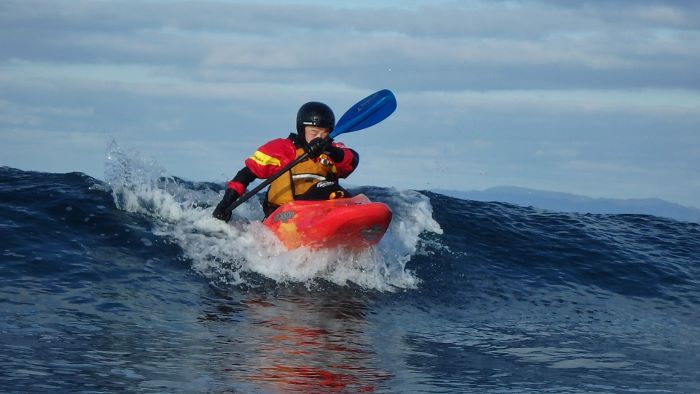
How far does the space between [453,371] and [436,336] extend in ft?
4.35

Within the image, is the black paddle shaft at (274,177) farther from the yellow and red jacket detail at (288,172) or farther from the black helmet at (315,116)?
the black helmet at (315,116)

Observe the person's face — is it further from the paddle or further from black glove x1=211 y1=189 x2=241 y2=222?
black glove x1=211 y1=189 x2=241 y2=222

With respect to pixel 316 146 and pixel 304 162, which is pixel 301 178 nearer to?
pixel 304 162

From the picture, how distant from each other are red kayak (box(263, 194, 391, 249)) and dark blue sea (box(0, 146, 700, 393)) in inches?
7.2

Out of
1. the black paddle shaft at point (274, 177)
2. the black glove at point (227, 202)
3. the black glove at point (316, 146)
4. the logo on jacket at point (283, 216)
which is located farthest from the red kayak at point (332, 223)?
the black glove at point (227, 202)

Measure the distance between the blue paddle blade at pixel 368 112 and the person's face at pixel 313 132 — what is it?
0.23 m

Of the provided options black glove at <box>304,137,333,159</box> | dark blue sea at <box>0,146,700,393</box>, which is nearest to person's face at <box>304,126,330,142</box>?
black glove at <box>304,137,333,159</box>

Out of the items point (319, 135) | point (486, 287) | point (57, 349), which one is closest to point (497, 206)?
point (486, 287)

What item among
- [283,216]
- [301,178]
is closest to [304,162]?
[301,178]

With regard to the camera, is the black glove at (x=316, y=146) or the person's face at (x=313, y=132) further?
the person's face at (x=313, y=132)

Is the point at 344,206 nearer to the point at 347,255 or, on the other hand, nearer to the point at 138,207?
the point at 347,255

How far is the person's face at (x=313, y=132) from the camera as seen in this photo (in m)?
9.52

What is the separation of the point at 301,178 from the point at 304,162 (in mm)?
167

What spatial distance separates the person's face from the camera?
9.52 m
